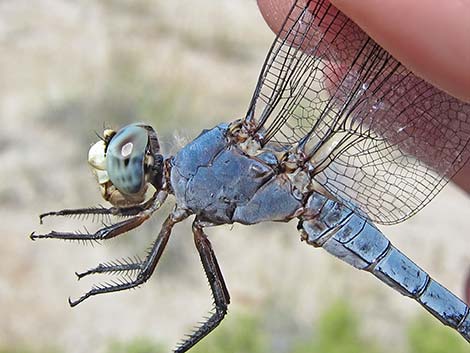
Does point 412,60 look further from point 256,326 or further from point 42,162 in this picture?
point 42,162

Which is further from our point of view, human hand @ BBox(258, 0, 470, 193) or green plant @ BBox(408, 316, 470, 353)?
green plant @ BBox(408, 316, 470, 353)

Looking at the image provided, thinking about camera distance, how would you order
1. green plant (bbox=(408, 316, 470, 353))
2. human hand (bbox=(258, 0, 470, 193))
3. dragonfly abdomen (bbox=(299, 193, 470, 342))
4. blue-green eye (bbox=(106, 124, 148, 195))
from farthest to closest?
green plant (bbox=(408, 316, 470, 353)) → dragonfly abdomen (bbox=(299, 193, 470, 342)) → blue-green eye (bbox=(106, 124, 148, 195)) → human hand (bbox=(258, 0, 470, 193))

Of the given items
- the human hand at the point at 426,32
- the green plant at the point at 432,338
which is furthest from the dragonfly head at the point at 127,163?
the green plant at the point at 432,338

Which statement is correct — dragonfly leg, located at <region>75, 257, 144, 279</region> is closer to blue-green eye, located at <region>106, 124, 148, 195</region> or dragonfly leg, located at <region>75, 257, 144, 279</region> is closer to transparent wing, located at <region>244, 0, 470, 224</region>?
blue-green eye, located at <region>106, 124, 148, 195</region>

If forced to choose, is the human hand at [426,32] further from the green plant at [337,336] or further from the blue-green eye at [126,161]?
the green plant at [337,336]

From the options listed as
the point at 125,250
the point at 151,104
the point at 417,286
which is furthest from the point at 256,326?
the point at 417,286

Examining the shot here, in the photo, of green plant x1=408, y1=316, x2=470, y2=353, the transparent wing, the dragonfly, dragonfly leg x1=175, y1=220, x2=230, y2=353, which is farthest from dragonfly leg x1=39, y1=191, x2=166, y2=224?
green plant x1=408, y1=316, x2=470, y2=353

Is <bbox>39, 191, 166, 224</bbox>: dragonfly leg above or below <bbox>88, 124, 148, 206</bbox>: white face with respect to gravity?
below

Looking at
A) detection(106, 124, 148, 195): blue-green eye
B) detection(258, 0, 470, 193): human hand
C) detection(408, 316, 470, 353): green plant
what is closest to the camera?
detection(258, 0, 470, 193): human hand
